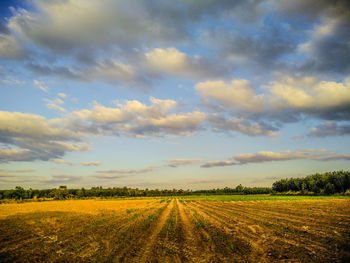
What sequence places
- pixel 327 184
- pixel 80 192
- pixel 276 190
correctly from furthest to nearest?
pixel 276 190 → pixel 80 192 → pixel 327 184

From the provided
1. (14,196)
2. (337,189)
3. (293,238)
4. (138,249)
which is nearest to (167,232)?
(138,249)

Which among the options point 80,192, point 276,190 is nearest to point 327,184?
point 276,190

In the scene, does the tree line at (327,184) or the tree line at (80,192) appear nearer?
the tree line at (327,184)

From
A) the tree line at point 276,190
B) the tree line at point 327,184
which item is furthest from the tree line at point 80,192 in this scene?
the tree line at point 327,184

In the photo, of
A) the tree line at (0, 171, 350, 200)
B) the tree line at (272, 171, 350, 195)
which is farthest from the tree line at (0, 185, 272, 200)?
the tree line at (272, 171, 350, 195)

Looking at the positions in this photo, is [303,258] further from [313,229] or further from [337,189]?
[337,189]

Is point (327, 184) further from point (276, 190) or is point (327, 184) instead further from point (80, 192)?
point (80, 192)

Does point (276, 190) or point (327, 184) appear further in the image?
point (276, 190)

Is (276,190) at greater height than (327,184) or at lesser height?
lesser

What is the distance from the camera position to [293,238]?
1423cm

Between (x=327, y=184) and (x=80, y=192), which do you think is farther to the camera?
(x=80, y=192)

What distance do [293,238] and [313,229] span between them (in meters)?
3.92

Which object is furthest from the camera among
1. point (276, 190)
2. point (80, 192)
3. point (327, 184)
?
point (276, 190)

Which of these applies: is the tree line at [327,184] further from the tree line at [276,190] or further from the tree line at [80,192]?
the tree line at [80,192]
